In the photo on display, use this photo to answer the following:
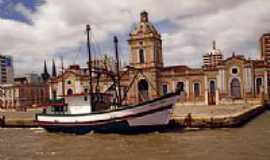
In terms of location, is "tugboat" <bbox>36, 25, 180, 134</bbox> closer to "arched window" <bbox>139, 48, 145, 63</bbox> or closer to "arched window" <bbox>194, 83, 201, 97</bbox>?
"arched window" <bbox>194, 83, 201, 97</bbox>

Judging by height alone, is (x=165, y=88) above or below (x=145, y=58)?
below

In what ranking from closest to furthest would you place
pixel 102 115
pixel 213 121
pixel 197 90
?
pixel 102 115 < pixel 213 121 < pixel 197 90

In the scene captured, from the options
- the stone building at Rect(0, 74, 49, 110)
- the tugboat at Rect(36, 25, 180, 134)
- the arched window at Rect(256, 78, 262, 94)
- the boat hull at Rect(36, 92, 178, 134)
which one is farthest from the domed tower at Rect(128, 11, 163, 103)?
the stone building at Rect(0, 74, 49, 110)

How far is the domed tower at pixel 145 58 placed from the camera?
8238cm

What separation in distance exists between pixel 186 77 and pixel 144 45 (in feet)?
33.9

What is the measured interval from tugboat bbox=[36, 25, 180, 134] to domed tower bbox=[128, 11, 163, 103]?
43362mm

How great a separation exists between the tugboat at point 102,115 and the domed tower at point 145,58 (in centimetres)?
4336

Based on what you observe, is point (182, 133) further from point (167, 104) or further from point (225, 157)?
point (225, 157)

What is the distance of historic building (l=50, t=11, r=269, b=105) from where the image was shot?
250ft

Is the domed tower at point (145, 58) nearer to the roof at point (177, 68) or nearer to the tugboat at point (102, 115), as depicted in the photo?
the roof at point (177, 68)

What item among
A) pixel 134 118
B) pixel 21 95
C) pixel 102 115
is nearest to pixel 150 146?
pixel 134 118

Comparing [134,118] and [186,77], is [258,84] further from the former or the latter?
[134,118]

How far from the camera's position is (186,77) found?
270 ft

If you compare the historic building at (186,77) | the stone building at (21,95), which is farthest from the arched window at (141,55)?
the stone building at (21,95)
